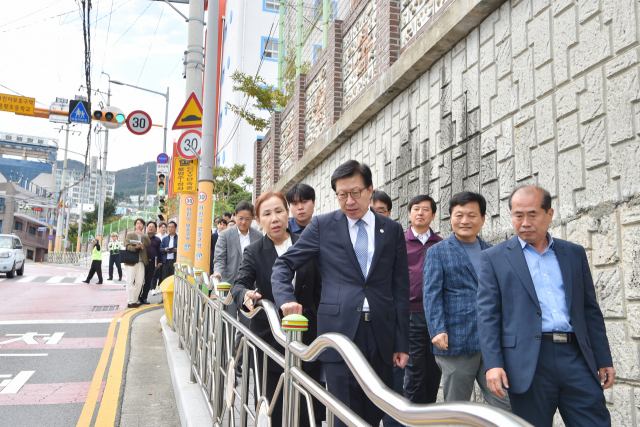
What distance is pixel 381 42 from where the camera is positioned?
6938 mm

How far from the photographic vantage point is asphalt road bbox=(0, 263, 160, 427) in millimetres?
4750

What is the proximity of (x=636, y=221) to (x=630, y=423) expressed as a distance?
122cm

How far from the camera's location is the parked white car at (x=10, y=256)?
18.6 metres

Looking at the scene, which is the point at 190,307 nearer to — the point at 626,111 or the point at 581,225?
the point at 581,225

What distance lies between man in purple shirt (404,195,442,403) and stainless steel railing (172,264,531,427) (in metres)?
1.28

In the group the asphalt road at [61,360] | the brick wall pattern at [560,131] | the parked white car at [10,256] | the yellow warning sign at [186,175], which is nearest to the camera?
the brick wall pattern at [560,131]

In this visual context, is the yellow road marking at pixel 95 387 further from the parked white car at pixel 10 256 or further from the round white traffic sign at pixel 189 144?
the parked white car at pixel 10 256

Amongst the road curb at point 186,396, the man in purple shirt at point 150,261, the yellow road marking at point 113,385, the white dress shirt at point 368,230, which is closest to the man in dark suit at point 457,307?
the white dress shirt at point 368,230

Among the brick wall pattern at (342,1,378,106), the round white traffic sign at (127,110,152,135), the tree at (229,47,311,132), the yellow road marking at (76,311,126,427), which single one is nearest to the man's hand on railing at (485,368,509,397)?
the yellow road marking at (76,311,126,427)

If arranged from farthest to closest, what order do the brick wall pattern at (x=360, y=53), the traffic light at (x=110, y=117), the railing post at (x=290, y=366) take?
the traffic light at (x=110, y=117), the brick wall pattern at (x=360, y=53), the railing post at (x=290, y=366)

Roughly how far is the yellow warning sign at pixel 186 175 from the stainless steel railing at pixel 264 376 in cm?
247

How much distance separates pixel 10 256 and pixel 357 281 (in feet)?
64.2

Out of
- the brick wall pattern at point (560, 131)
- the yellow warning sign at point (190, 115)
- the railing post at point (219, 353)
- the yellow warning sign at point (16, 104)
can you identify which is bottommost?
the railing post at point (219, 353)

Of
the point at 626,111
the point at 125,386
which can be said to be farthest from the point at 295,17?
the point at 626,111
